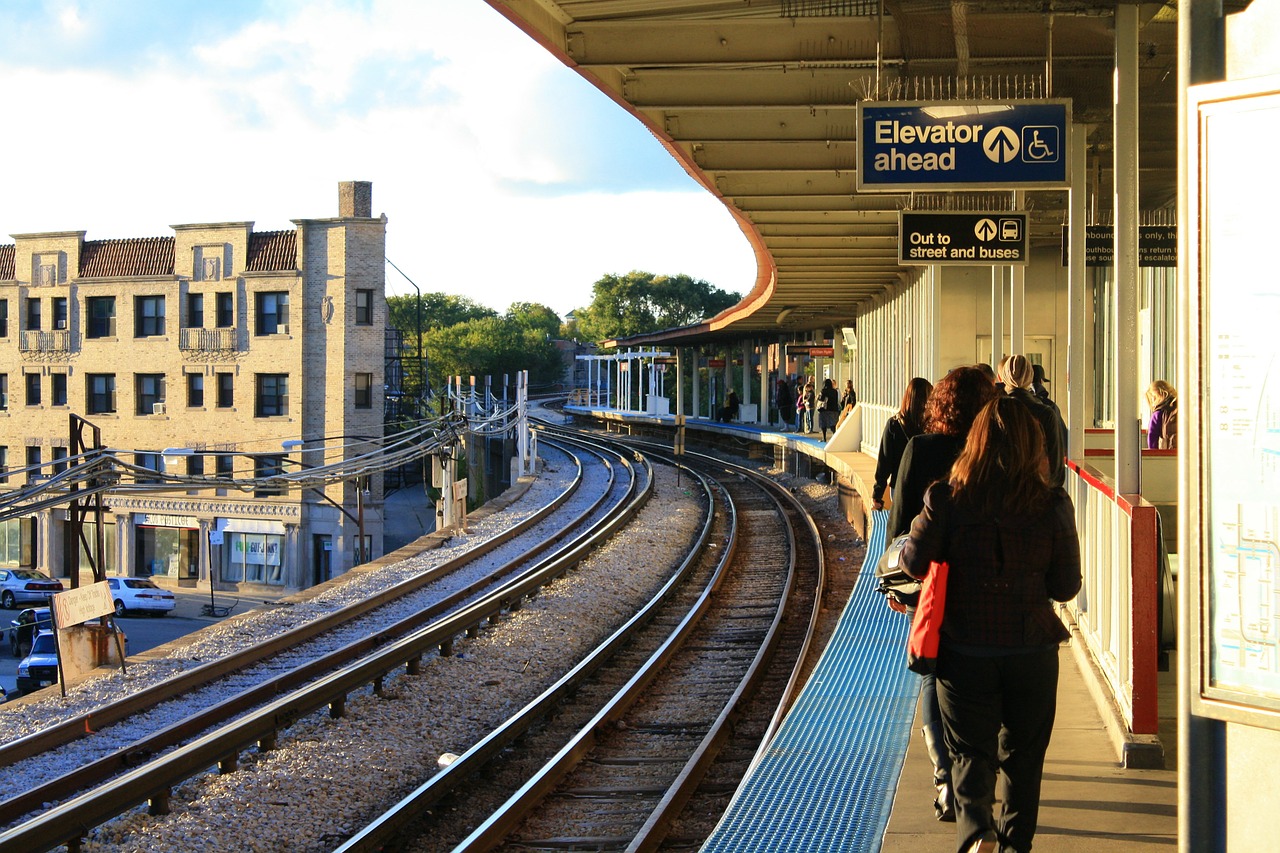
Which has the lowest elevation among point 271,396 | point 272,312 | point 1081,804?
point 1081,804

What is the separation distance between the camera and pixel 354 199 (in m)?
42.9

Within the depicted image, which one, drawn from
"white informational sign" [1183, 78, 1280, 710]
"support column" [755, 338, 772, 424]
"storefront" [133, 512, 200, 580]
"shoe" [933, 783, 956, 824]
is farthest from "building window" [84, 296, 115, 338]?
"white informational sign" [1183, 78, 1280, 710]

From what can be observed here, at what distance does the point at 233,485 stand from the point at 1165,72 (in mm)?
12227

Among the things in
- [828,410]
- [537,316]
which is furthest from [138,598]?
[537,316]

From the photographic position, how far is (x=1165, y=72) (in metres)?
10.4

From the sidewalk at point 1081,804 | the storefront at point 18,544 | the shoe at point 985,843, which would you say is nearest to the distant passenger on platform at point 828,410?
the sidewalk at point 1081,804

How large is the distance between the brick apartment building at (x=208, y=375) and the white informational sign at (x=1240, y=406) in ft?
126

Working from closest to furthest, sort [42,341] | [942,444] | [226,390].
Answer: [942,444] → [226,390] → [42,341]

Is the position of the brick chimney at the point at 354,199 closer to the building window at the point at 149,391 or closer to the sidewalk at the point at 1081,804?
the building window at the point at 149,391

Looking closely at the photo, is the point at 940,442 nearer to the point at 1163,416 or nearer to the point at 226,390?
the point at 1163,416

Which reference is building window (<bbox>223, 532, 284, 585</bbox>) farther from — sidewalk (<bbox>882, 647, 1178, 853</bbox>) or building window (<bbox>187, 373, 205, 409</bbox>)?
sidewalk (<bbox>882, 647, 1178, 853</bbox>)

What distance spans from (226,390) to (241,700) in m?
35.1

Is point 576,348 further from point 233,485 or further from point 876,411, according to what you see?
point 233,485

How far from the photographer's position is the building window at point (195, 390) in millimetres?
43219
